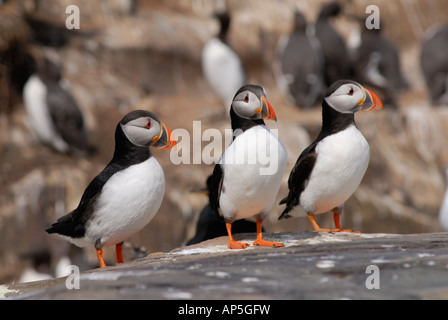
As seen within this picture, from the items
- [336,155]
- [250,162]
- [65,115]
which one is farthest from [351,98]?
[65,115]

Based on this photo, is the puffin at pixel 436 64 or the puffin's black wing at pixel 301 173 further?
the puffin at pixel 436 64

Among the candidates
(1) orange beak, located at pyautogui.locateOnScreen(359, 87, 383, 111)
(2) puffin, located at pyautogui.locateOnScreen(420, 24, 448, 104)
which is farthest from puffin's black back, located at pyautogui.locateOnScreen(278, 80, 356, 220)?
(2) puffin, located at pyautogui.locateOnScreen(420, 24, 448, 104)

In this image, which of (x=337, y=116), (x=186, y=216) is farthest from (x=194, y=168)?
(x=337, y=116)

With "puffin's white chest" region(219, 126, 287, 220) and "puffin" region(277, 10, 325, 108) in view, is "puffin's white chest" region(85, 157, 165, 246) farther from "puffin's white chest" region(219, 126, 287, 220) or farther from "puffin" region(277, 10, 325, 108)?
"puffin" region(277, 10, 325, 108)

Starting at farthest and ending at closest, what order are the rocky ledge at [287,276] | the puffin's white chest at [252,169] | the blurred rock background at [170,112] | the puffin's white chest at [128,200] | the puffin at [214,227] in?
1. the blurred rock background at [170,112]
2. the puffin at [214,227]
3. the puffin's white chest at [128,200]
4. the puffin's white chest at [252,169]
5. the rocky ledge at [287,276]

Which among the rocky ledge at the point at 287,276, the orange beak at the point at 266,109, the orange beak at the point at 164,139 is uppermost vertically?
the orange beak at the point at 266,109

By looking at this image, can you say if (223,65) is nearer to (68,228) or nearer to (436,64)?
(436,64)

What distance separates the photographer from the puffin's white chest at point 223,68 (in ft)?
43.8

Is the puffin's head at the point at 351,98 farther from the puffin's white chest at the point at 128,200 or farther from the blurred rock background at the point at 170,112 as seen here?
the blurred rock background at the point at 170,112

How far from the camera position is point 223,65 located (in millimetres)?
13352

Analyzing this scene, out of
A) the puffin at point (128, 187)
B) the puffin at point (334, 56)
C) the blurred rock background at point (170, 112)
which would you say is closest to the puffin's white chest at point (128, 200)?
the puffin at point (128, 187)

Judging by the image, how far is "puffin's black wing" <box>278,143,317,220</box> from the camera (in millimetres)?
5895

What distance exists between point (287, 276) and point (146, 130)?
1875 mm

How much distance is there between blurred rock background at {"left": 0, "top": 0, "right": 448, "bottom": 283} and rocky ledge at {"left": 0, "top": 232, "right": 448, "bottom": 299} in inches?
110
